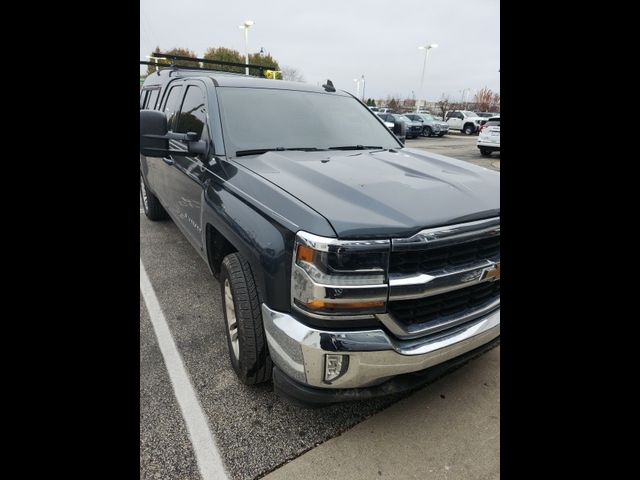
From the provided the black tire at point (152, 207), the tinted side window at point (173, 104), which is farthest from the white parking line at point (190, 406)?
the black tire at point (152, 207)

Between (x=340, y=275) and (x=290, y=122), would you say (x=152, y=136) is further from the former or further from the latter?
(x=340, y=275)

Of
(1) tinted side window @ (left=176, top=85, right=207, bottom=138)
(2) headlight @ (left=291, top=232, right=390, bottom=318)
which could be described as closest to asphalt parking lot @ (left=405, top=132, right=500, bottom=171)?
(1) tinted side window @ (left=176, top=85, right=207, bottom=138)

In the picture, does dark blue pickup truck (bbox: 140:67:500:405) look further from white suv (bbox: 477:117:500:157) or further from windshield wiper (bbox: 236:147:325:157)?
white suv (bbox: 477:117:500:157)

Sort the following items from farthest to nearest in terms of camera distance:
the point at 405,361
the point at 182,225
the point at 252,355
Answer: the point at 182,225 < the point at 252,355 < the point at 405,361

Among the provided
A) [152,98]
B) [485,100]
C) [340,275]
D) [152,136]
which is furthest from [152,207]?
[485,100]

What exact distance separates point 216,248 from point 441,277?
167 centimetres

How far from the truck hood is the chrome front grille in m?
0.07

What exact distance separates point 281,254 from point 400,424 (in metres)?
1.23

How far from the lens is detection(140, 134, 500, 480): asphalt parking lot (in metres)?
1.92

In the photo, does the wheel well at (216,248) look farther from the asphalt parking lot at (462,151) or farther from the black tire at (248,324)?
the asphalt parking lot at (462,151)

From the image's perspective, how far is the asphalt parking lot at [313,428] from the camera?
1.92 metres
